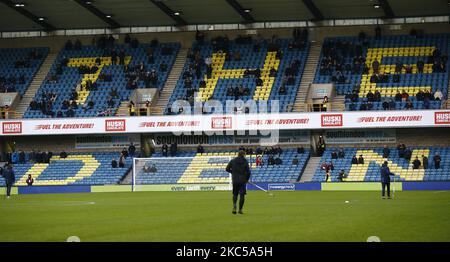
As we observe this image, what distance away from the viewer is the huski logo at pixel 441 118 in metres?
60.9

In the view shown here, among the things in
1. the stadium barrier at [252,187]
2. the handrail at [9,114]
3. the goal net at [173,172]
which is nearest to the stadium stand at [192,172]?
the goal net at [173,172]

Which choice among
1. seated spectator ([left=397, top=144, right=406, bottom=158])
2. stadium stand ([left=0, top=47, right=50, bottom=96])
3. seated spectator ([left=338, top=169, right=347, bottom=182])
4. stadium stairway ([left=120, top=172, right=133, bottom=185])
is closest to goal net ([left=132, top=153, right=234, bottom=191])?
stadium stairway ([left=120, top=172, right=133, bottom=185])

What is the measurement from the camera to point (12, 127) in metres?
69.2

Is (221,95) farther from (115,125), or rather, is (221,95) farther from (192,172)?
(192,172)

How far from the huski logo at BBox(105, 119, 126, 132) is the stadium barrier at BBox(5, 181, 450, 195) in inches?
281

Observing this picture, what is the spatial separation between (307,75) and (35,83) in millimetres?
22905

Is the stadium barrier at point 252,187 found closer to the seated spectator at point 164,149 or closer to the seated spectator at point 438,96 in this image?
the seated spectator at point 164,149

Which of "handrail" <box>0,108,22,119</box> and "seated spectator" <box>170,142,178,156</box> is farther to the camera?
"handrail" <box>0,108,22,119</box>

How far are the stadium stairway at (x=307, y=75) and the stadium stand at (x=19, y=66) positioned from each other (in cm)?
2319

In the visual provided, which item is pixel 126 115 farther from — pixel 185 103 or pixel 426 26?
pixel 426 26

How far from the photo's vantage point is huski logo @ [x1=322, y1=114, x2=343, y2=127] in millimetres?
63438

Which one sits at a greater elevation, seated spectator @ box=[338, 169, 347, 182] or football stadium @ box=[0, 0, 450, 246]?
football stadium @ box=[0, 0, 450, 246]

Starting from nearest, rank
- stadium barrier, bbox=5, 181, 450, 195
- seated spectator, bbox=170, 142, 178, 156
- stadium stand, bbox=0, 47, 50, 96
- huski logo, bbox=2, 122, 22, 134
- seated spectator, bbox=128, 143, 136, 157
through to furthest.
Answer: stadium barrier, bbox=5, 181, 450, 195, seated spectator, bbox=170, 142, 178, 156, seated spectator, bbox=128, 143, 136, 157, huski logo, bbox=2, 122, 22, 134, stadium stand, bbox=0, 47, 50, 96

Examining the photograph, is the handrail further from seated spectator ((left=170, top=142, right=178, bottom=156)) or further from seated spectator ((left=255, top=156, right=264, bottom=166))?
seated spectator ((left=255, top=156, right=264, bottom=166))
